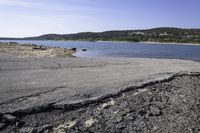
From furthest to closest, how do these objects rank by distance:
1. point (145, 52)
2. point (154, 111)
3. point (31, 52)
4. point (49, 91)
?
point (145, 52), point (31, 52), point (49, 91), point (154, 111)

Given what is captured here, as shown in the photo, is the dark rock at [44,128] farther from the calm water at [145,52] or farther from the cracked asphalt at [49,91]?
the calm water at [145,52]

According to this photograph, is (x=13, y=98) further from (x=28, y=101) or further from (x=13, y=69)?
(x=13, y=69)

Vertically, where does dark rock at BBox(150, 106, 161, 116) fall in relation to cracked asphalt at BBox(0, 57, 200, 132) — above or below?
below

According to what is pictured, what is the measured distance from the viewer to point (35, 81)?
11.3 m

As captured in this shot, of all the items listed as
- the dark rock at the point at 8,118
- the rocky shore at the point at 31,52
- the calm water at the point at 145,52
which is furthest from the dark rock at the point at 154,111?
the calm water at the point at 145,52

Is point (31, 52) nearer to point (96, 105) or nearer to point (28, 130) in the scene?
point (96, 105)

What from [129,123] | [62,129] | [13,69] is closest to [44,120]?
[62,129]

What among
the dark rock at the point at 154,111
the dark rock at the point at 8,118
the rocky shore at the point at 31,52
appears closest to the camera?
the dark rock at the point at 8,118

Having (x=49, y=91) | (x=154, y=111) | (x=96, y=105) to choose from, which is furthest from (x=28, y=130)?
(x=154, y=111)

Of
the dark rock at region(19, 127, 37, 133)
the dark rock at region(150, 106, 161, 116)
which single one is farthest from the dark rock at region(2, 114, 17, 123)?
the dark rock at region(150, 106, 161, 116)

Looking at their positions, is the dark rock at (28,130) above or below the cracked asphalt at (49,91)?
below

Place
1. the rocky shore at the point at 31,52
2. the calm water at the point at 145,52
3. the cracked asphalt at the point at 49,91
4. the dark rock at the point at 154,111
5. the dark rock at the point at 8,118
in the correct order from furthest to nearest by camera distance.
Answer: the calm water at the point at 145,52 → the rocky shore at the point at 31,52 → the dark rock at the point at 154,111 → the cracked asphalt at the point at 49,91 → the dark rock at the point at 8,118

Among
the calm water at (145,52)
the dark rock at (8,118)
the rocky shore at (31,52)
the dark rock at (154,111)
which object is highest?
the dark rock at (8,118)

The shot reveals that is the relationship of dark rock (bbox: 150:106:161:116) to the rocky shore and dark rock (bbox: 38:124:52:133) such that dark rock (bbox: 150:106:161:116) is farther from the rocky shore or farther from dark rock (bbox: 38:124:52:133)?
the rocky shore
